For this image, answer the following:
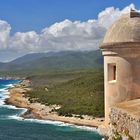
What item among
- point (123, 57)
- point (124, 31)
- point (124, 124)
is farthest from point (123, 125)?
point (124, 31)

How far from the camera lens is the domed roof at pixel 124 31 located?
35.2 ft

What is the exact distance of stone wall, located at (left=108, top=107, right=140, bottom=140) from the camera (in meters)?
8.87

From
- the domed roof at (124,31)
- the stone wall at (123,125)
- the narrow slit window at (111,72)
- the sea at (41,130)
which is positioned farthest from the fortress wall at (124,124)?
the sea at (41,130)

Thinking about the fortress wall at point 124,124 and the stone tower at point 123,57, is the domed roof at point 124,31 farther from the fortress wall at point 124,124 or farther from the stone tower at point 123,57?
the fortress wall at point 124,124

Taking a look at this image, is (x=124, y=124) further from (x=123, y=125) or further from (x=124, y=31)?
(x=124, y=31)

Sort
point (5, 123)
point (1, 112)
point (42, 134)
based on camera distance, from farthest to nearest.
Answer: point (1, 112) → point (5, 123) → point (42, 134)

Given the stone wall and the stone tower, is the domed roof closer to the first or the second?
the stone tower

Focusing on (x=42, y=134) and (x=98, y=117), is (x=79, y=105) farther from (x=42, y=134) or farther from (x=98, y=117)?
(x=42, y=134)

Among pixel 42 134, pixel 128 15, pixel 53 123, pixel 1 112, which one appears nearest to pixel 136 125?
pixel 128 15

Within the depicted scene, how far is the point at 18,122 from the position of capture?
56.1 m

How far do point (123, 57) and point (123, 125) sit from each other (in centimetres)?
220

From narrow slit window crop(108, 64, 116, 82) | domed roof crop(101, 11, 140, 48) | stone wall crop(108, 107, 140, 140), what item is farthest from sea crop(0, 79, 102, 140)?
stone wall crop(108, 107, 140, 140)

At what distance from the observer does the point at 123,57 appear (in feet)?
36.0

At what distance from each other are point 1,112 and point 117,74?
2369 inches
